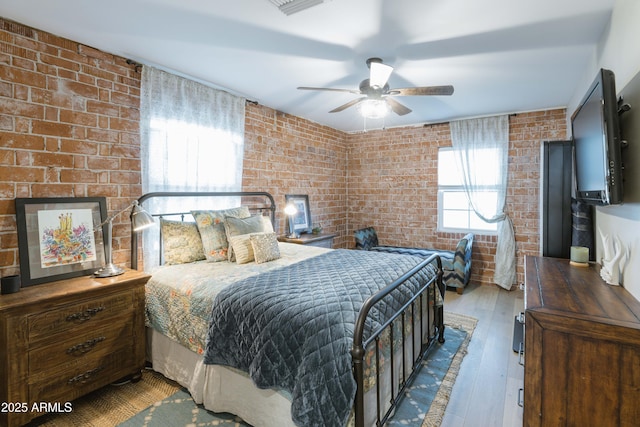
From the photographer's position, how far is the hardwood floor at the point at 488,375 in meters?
1.85

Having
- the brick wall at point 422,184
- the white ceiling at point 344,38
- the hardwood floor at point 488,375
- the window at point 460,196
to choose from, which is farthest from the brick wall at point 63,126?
the window at point 460,196

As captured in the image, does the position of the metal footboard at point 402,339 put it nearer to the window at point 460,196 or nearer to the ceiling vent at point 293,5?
the ceiling vent at point 293,5

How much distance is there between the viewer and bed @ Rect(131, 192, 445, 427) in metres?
1.37

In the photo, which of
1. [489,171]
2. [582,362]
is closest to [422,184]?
[489,171]

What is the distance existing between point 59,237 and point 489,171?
4.70 m

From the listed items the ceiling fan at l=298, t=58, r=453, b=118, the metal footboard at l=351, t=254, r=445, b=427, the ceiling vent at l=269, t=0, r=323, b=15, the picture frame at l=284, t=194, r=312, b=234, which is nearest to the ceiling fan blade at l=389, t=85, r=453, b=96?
the ceiling fan at l=298, t=58, r=453, b=118

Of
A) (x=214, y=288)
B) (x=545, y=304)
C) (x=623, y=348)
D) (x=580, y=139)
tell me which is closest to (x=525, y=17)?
(x=580, y=139)

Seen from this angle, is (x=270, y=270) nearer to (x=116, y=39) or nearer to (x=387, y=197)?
(x=116, y=39)

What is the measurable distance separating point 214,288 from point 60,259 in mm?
1106

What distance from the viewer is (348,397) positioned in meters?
1.31

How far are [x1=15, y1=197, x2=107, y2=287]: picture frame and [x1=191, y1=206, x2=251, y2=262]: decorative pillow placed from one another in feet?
2.31

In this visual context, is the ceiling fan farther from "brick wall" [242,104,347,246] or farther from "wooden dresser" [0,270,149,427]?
"wooden dresser" [0,270,149,427]

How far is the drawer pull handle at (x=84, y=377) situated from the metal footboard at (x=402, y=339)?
168 centimetres

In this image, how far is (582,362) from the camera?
1257 millimetres
